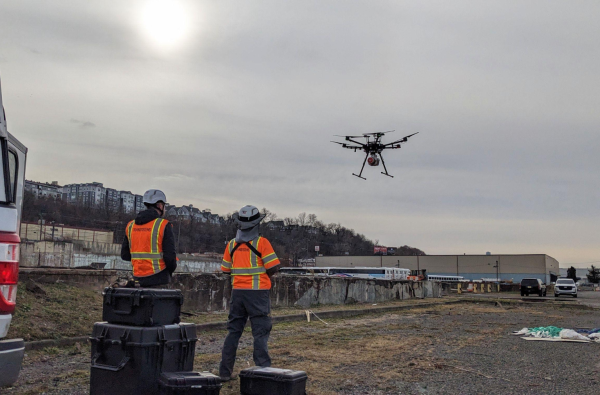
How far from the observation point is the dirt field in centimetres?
615

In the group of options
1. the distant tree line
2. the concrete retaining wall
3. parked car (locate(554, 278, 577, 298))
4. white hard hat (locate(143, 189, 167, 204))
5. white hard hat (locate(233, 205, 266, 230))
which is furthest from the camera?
the distant tree line

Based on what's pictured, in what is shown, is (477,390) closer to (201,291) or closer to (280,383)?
(280,383)

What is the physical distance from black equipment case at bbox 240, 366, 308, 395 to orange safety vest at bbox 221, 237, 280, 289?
161cm

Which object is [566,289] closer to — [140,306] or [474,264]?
[140,306]

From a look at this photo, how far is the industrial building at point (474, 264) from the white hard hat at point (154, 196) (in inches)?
3891

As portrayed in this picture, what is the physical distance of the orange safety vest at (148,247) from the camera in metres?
5.72

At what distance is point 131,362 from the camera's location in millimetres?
4625

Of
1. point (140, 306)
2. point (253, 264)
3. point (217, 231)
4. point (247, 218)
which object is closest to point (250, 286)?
point (253, 264)

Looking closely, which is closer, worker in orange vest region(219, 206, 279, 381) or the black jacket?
the black jacket

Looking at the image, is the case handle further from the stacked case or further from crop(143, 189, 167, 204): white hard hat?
crop(143, 189, 167, 204): white hard hat

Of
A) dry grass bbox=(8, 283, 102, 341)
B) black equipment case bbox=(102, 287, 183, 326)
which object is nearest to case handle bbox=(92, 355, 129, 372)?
black equipment case bbox=(102, 287, 183, 326)

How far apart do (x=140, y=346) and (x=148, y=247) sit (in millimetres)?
1383

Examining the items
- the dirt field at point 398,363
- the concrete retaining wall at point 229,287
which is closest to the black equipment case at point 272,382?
the dirt field at point 398,363

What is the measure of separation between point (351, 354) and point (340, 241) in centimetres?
13735
